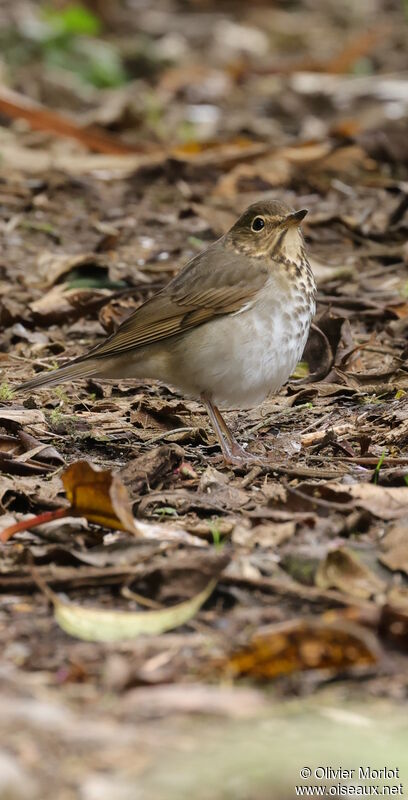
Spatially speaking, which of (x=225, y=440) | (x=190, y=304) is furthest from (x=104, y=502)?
(x=190, y=304)

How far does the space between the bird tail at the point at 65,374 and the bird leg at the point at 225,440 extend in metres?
0.53

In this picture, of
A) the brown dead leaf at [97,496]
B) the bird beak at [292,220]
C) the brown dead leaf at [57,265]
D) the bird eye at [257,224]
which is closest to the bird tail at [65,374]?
the bird eye at [257,224]

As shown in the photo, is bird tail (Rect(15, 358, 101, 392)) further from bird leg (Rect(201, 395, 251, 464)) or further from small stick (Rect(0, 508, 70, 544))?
small stick (Rect(0, 508, 70, 544))

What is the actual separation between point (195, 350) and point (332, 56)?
11076 millimetres

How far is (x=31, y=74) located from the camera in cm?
1341

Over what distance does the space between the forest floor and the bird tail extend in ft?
0.53

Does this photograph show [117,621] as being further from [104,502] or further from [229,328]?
[229,328]

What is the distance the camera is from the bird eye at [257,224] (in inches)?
234

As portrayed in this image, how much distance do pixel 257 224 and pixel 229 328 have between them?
2.10 feet

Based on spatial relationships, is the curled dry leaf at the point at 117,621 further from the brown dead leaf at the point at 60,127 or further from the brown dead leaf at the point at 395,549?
the brown dead leaf at the point at 60,127

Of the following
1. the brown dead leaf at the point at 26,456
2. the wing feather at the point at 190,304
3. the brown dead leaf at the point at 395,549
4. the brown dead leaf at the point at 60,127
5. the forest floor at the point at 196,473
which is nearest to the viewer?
the forest floor at the point at 196,473

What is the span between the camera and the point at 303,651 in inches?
122

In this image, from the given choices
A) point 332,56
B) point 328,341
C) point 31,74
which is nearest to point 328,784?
point 328,341

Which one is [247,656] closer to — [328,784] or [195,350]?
[328,784]
